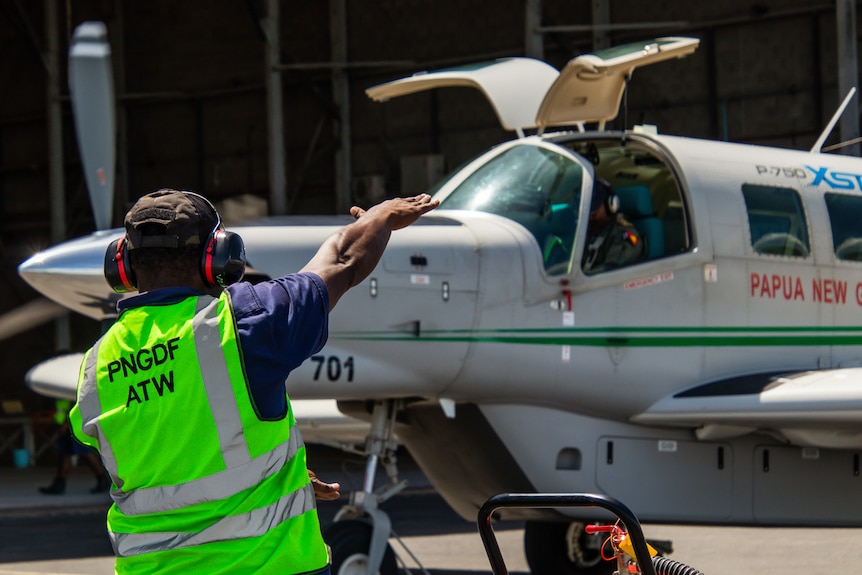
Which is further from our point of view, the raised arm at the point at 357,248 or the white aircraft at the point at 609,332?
the white aircraft at the point at 609,332

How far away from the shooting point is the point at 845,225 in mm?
8516

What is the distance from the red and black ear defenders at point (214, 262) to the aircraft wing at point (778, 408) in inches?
202

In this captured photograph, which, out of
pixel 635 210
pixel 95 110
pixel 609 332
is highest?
pixel 95 110

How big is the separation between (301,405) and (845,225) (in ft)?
13.5

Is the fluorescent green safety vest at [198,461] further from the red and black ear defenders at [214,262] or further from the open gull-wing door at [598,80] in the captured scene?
the open gull-wing door at [598,80]

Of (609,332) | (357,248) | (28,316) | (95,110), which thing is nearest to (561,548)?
(609,332)

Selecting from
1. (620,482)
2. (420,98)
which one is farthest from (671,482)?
(420,98)

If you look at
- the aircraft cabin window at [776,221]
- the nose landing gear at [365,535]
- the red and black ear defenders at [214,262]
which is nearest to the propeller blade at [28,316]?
the nose landing gear at [365,535]

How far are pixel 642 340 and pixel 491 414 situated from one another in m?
1.07

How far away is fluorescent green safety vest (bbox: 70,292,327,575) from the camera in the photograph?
9.39 ft

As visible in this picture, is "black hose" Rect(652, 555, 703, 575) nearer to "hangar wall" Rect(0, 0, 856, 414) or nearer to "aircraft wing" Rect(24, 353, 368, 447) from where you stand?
"aircraft wing" Rect(24, 353, 368, 447)

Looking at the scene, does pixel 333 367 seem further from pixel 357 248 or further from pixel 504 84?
pixel 357 248

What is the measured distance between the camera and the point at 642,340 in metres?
7.93

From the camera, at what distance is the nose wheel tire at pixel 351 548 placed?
7156 mm
